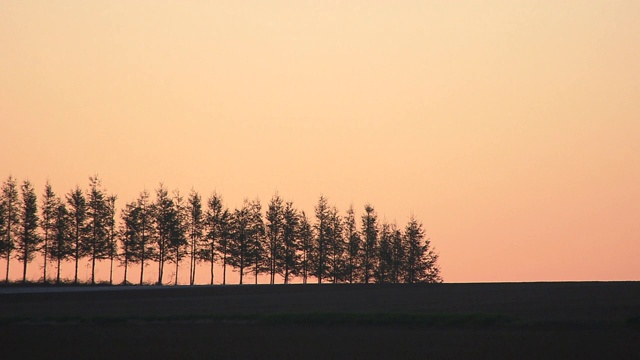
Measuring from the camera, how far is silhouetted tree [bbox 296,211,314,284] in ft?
460

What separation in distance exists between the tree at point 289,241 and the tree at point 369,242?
36.3 ft

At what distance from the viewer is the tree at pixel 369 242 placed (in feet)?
484

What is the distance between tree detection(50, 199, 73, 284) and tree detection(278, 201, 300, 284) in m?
26.4

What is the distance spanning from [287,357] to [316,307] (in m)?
30.5

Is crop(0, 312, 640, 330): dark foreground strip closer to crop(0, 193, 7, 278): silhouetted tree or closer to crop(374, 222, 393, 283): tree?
crop(0, 193, 7, 278): silhouetted tree

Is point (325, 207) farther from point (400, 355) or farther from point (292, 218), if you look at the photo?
point (400, 355)

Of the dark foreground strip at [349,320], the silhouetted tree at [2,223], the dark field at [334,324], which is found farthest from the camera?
the silhouetted tree at [2,223]

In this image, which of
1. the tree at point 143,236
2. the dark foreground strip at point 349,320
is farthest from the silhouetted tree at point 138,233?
the dark foreground strip at point 349,320

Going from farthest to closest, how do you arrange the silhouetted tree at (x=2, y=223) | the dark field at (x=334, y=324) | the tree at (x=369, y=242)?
the tree at (x=369, y=242) < the silhouetted tree at (x=2, y=223) < the dark field at (x=334, y=324)

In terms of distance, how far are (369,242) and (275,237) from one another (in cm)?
1512

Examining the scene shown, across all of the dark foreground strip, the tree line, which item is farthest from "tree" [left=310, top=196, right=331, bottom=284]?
the dark foreground strip

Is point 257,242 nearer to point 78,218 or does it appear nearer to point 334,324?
point 78,218

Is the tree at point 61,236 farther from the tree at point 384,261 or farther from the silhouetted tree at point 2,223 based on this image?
the tree at point 384,261

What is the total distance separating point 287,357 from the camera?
41.7m
